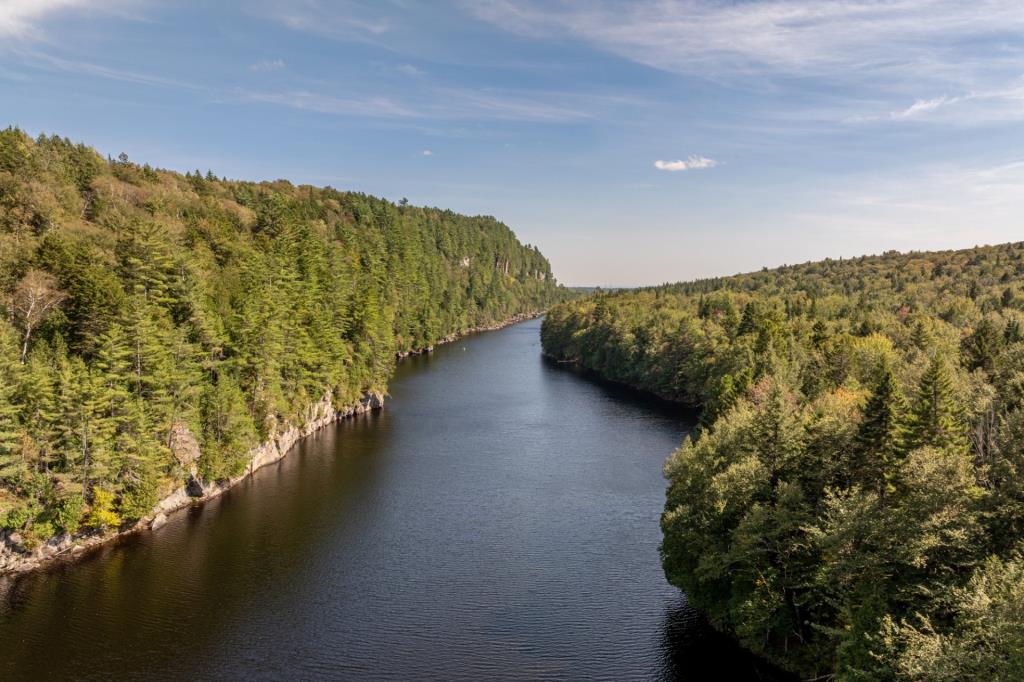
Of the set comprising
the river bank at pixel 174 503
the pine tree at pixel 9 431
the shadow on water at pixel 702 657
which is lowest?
the shadow on water at pixel 702 657

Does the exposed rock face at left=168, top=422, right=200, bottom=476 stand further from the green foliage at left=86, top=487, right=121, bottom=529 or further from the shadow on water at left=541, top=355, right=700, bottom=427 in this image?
the shadow on water at left=541, top=355, right=700, bottom=427

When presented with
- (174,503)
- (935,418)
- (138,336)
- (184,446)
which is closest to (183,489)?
(174,503)

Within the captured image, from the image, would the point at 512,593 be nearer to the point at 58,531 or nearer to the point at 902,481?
the point at 902,481

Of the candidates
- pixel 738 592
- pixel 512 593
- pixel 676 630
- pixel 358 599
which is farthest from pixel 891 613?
pixel 358 599

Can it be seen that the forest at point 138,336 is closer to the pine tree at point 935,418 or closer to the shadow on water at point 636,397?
the shadow on water at point 636,397

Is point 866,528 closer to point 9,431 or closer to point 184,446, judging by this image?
point 9,431

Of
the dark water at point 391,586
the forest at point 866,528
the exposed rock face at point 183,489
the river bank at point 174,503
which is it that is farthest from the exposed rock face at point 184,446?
the forest at point 866,528
